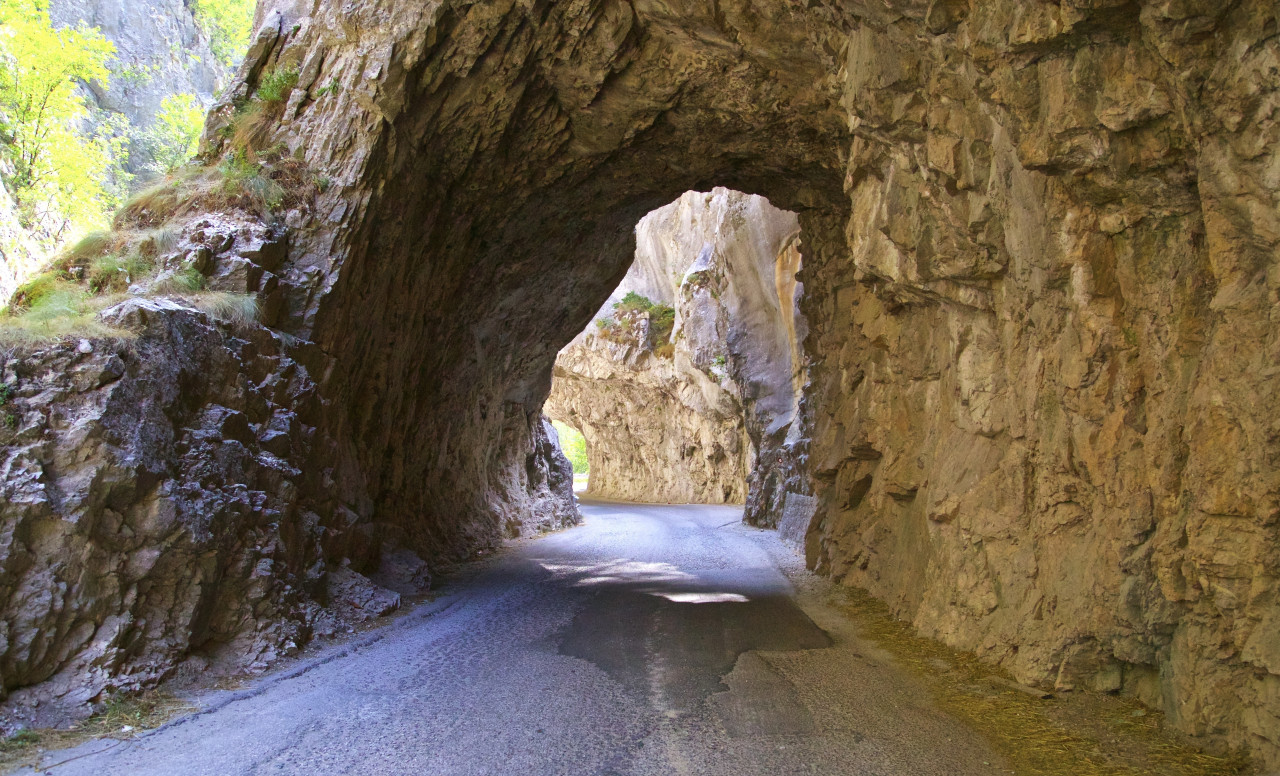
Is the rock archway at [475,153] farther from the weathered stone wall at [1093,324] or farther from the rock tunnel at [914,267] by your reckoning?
the weathered stone wall at [1093,324]

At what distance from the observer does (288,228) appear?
9.41 m

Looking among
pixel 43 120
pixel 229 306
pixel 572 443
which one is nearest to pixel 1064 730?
pixel 229 306

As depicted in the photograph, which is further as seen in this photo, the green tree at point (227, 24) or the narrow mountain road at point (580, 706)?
the green tree at point (227, 24)

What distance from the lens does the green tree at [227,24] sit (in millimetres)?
24141

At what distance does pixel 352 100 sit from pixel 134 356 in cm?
520

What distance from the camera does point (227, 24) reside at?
24.5m

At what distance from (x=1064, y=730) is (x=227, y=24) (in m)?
29.5

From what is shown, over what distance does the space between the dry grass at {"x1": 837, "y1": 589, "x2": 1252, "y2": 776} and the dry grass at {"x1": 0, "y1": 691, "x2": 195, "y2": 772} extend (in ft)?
19.4

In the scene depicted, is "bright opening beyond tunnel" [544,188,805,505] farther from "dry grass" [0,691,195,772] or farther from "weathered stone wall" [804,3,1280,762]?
"dry grass" [0,691,195,772]

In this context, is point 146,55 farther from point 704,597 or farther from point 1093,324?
point 1093,324

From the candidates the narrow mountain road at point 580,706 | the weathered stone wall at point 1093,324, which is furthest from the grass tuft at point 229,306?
the weathered stone wall at point 1093,324

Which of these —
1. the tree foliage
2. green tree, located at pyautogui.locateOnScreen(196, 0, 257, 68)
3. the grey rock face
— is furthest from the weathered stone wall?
the tree foliage

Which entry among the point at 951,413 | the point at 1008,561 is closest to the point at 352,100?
the point at 951,413

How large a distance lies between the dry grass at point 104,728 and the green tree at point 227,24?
2391 centimetres
